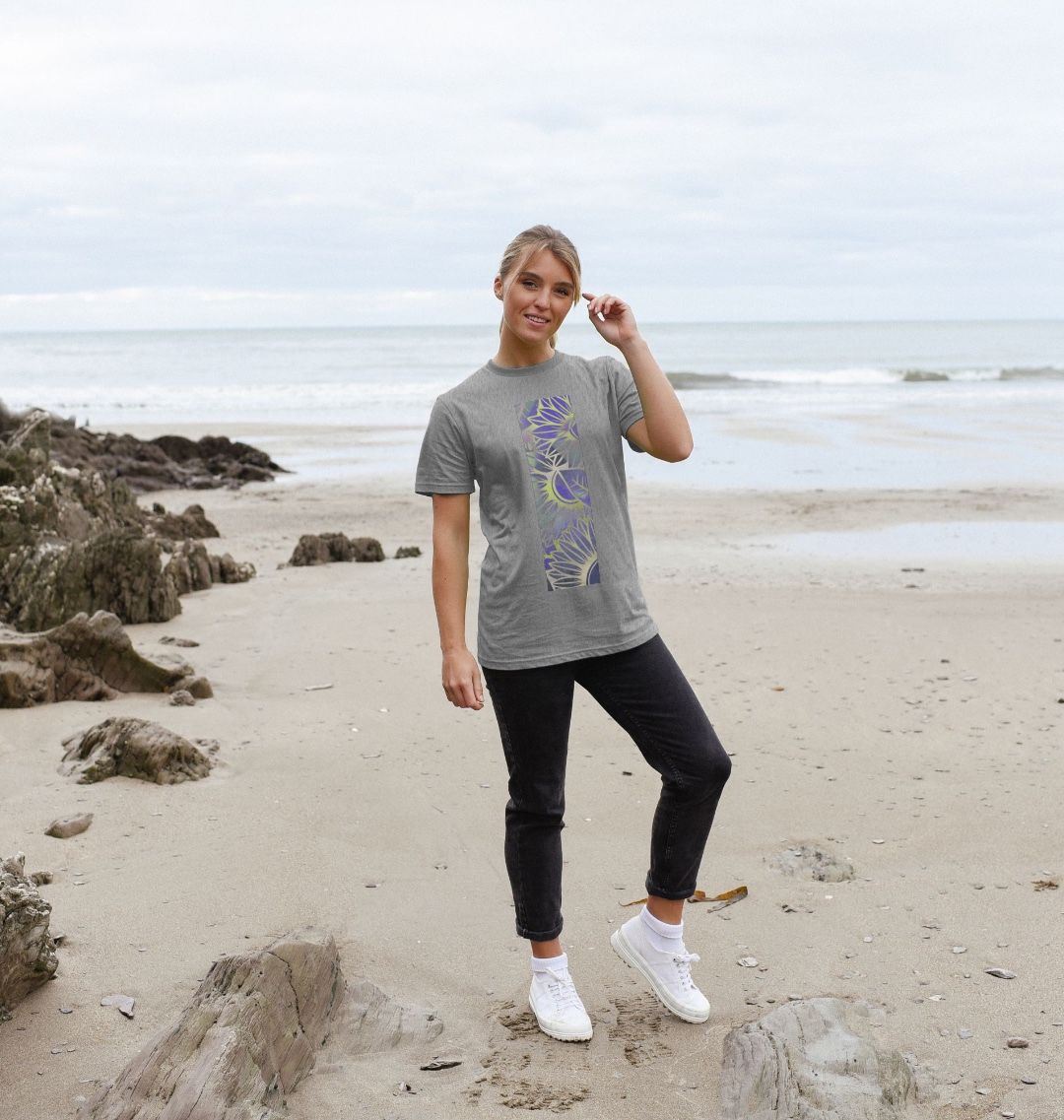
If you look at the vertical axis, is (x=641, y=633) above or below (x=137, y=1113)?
above

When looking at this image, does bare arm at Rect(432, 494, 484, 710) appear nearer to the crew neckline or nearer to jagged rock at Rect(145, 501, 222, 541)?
the crew neckline

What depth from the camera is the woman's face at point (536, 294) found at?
10.7 feet

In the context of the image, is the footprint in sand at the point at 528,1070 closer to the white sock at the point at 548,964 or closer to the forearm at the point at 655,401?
the white sock at the point at 548,964

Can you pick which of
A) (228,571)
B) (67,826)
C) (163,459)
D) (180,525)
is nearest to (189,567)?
(228,571)

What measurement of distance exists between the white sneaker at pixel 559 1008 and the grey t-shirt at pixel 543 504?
0.88m

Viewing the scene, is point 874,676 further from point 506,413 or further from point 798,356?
point 798,356

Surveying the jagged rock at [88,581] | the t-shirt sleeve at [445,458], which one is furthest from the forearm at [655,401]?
the jagged rock at [88,581]

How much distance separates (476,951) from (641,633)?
47.6 inches

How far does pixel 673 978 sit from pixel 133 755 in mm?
2442

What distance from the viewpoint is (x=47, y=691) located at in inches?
225

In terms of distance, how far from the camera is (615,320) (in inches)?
130

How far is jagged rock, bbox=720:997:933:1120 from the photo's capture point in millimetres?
2879

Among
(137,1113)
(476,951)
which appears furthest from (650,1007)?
(137,1113)

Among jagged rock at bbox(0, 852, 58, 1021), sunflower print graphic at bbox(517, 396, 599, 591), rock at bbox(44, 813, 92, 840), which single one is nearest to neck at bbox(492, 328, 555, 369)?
sunflower print graphic at bbox(517, 396, 599, 591)
